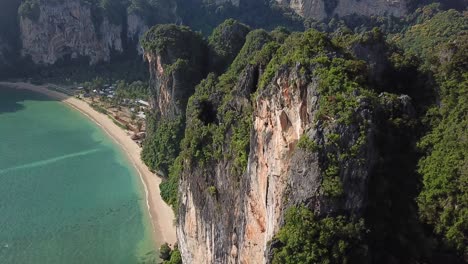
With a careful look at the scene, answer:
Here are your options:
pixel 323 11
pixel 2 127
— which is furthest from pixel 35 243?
pixel 323 11

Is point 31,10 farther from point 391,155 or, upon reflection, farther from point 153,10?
point 391,155

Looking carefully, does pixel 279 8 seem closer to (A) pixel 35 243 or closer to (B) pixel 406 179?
(A) pixel 35 243

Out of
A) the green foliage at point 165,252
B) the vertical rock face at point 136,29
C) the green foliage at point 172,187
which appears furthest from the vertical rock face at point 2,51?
the green foliage at point 165,252

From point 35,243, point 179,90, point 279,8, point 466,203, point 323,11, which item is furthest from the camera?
point 279,8

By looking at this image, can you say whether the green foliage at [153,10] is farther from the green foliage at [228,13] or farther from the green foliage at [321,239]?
the green foliage at [321,239]

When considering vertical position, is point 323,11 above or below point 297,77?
above

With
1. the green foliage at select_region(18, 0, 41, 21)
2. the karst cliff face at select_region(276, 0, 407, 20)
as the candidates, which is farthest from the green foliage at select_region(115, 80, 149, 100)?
the karst cliff face at select_region(276, 0, 407, 20)
